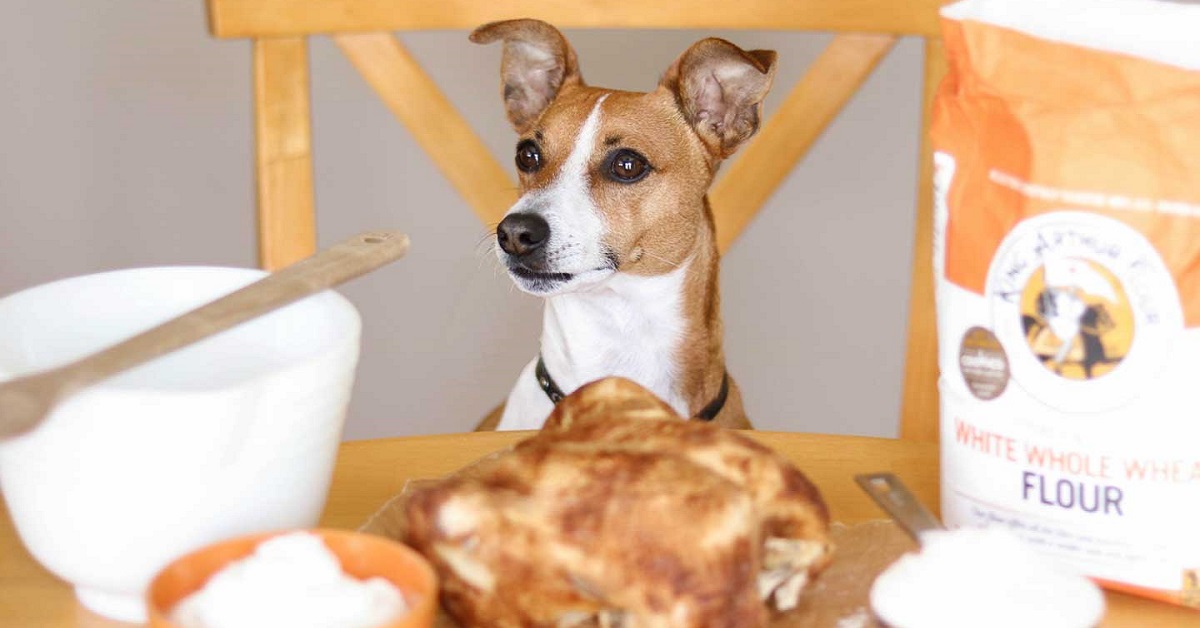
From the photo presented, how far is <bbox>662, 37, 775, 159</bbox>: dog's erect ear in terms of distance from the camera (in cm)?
179

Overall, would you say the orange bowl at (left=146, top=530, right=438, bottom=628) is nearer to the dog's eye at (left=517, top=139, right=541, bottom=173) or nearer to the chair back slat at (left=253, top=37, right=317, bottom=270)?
the chair back slat at (left=253, top=37, right=317, bottom=270)

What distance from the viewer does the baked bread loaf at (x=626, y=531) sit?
766 mm

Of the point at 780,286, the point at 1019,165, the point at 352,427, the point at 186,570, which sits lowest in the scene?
the point at 352,427

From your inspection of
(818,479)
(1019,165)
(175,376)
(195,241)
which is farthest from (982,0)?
(195,241)

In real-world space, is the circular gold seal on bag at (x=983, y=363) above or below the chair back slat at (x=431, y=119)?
below

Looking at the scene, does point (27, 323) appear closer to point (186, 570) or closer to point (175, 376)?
point (175, 376)

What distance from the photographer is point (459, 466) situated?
114 cm

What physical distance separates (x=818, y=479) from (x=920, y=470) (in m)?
0.09

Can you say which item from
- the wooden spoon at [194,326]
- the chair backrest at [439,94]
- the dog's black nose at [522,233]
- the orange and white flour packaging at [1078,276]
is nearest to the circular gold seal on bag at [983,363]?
the orange and white flour packaging at [1078,276]

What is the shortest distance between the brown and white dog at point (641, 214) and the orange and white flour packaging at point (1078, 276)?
2.72 ft

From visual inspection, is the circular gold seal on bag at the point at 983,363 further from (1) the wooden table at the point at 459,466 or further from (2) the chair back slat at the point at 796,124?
(2) the chair back slat at the point at 796,124

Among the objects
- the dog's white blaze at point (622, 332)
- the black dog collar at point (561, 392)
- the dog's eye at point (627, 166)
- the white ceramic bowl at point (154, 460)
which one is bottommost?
the black dog collar at point (561, 392)

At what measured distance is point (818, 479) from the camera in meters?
1.12

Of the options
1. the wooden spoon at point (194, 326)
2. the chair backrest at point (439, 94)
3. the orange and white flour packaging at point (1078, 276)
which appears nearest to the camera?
the wooden spoon at point (194, 326)
